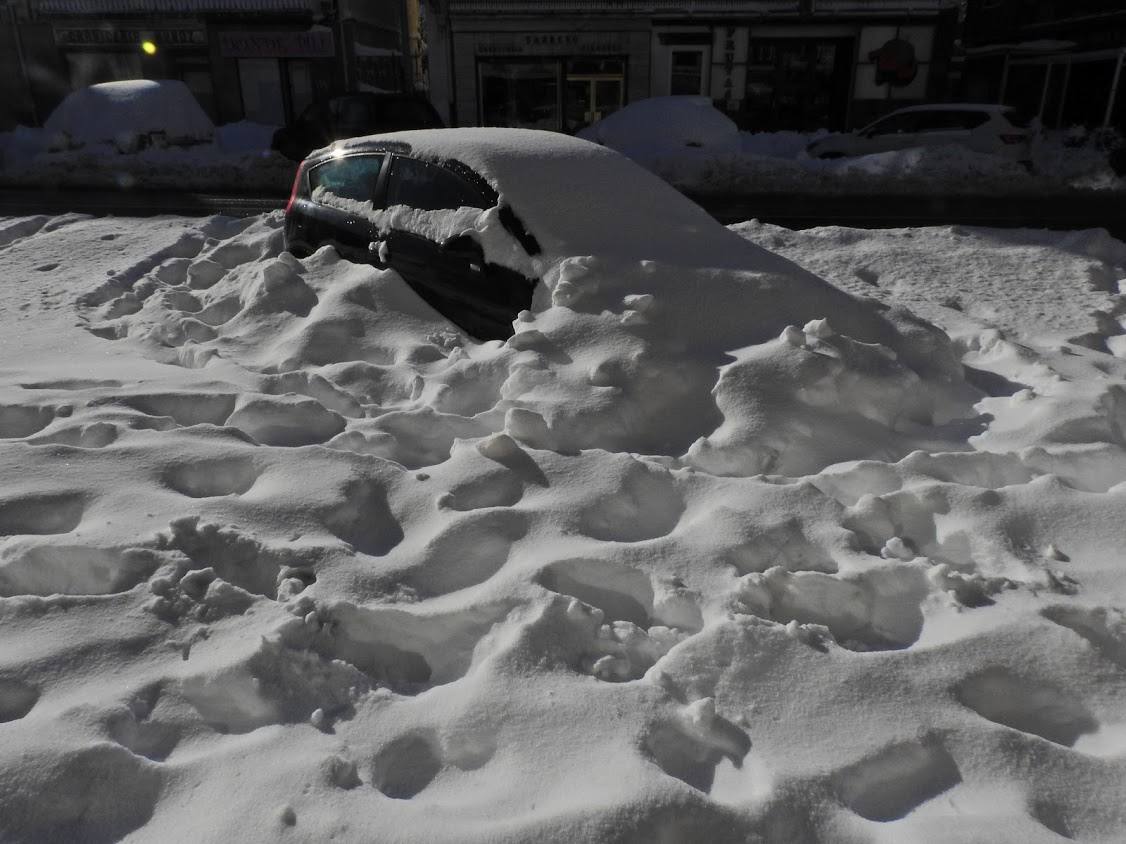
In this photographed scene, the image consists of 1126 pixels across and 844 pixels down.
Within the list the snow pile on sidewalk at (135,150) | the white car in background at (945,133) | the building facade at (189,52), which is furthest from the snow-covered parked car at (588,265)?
the building facade at (189,52)

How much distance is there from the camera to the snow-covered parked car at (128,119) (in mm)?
19875

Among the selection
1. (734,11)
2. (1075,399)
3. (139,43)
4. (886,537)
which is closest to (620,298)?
(886,537)

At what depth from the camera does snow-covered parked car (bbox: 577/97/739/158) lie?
18516 mm

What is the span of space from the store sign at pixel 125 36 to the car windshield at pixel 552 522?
71.3 feet

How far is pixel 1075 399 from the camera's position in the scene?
4730 millimetres

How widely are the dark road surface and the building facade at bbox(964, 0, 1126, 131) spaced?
1047 cm

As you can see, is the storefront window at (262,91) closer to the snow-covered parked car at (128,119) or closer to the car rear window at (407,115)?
the snow-covered parked car at (128,119)

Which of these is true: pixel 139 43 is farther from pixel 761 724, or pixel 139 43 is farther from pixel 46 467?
pixel 761 724

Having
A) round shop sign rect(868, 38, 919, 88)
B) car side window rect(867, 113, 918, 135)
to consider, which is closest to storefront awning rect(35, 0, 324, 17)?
round shop sign rect(868, 38, 919, 88)

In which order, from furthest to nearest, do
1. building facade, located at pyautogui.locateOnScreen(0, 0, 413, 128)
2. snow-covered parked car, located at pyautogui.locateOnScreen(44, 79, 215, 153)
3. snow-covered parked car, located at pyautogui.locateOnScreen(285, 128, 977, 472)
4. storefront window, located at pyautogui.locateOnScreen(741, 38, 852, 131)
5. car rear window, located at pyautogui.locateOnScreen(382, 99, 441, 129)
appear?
building facade, located at pyautogui.locateOnScreen(0, 0, 413, 128) < storefront window, located at pyautogui.locateOnScreen(741, 38, 852, 131) < snow-covered parked car, located at pyautogui.locateOnScreen(44, 79, 215, 153) < car rear window, located at pyautogui.locateOnScreen(382, 99, 441, 129) < snow-covered parked car, located at pyautogui.locateOnScreen(285, 128, 977, 472)

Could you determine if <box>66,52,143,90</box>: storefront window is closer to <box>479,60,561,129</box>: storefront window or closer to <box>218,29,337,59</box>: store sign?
<box>218,29,337,59</box>: store sign

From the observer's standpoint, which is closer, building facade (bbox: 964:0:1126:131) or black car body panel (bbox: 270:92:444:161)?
black car body panel (bbox: 270:92:444:161)

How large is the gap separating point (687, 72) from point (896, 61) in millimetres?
6105

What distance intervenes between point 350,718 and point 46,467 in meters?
2.11
